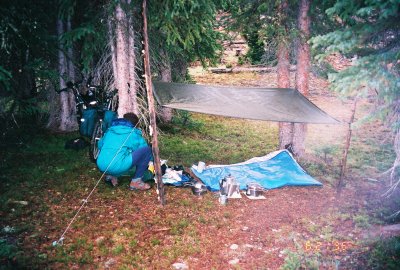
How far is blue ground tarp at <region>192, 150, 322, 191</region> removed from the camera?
249 inches

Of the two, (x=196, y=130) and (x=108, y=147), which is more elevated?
(x=108, y=147)

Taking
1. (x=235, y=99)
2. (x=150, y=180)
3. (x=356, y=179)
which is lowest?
(x=356, y=179)

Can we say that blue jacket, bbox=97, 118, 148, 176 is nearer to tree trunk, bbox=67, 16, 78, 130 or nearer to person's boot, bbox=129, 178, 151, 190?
person's boot, bbox=129, 178, 151, 190

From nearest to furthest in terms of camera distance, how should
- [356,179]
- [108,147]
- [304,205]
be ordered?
[108,147] → [304,205] → [356,179]

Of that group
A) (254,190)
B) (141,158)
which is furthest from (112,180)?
(254,190)

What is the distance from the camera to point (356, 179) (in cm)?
710

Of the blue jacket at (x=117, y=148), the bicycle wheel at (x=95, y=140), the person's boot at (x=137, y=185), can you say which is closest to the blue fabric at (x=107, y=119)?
the bicycle wheel at (x=95, y=140)

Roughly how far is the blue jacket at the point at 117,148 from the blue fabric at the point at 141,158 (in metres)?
0.08

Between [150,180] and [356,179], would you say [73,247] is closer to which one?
[150,180]

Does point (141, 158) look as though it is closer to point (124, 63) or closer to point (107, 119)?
point (107, 119)

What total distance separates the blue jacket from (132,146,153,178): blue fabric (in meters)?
0.08

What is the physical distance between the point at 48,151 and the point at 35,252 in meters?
3.98

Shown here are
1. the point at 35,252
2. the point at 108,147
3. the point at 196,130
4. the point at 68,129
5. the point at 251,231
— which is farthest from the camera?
the point at 196,130

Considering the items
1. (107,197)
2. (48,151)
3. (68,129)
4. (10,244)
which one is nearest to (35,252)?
(10,244)
